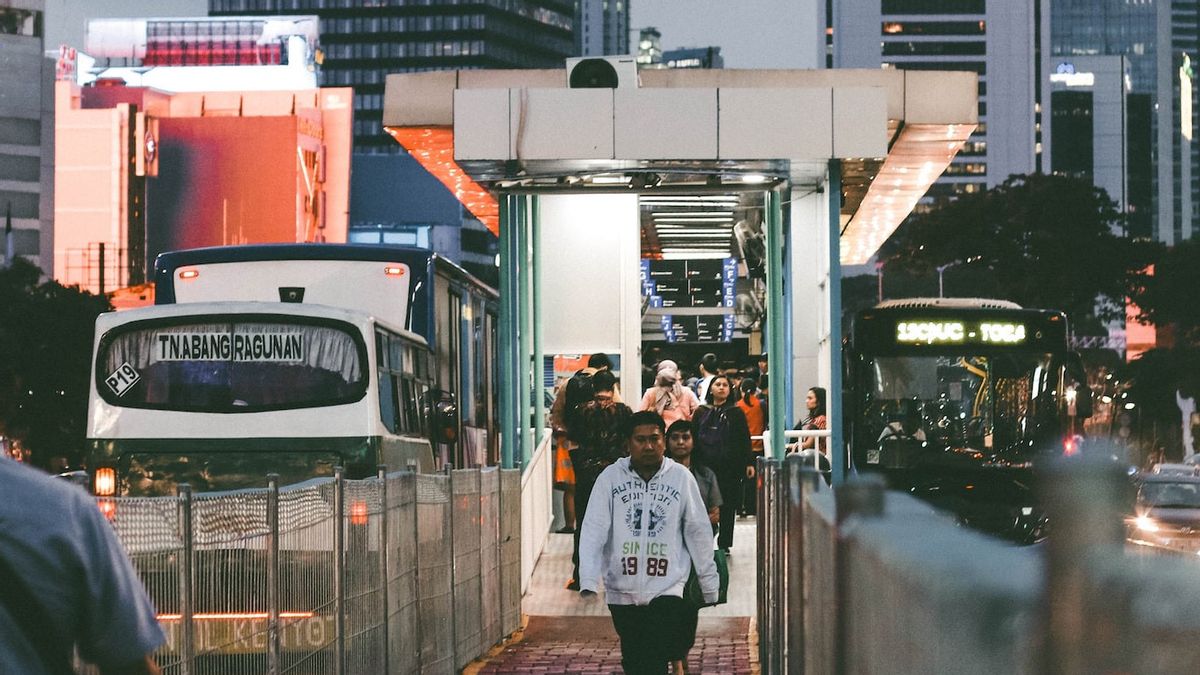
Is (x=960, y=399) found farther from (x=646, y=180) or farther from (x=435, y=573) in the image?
(x=435, y=573)

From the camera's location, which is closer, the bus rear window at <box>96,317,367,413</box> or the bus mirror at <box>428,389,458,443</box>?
the bus rear window at <box>96,317,367,413</box>

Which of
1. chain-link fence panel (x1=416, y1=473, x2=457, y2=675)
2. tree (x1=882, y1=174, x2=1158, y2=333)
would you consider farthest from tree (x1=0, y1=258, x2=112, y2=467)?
chain-link fence panel (x1=416, y1=473, x2=457, y2=675)

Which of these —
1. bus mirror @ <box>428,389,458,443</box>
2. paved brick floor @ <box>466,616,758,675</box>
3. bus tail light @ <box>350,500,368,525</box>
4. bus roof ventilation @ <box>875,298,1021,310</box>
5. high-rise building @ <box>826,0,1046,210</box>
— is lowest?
paved brick floor @ <box>466,616,758,675</box>

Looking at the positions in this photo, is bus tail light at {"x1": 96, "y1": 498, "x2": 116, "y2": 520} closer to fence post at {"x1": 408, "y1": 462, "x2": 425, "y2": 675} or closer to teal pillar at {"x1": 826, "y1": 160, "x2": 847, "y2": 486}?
fence post at {"x1": 408, "y1": 462, "x2": 425, "y2": 675}

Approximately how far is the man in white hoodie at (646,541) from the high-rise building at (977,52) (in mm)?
186835

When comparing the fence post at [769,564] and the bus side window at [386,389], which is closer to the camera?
the fence post at [769,564]

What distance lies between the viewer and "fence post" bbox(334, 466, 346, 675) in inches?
310

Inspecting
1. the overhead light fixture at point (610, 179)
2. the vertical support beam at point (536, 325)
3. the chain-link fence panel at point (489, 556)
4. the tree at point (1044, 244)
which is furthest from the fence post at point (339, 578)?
the tree at point (1044, 244)

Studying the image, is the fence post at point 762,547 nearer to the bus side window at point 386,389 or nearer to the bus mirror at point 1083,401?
the bus side window at point 386,389

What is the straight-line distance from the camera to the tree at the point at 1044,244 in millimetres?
56719

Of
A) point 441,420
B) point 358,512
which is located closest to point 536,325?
point 441,420

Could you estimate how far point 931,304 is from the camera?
19203 mm

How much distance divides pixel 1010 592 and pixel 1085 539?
0.32m

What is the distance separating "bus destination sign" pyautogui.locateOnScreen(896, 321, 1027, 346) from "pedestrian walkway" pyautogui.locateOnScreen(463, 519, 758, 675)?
2998 mm
